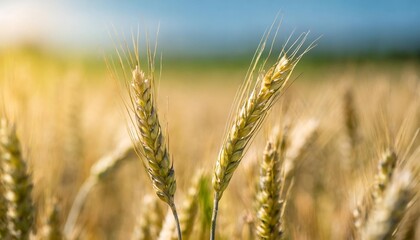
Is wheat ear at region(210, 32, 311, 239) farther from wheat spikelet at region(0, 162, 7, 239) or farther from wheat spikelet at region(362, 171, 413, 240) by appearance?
wheat spikelet at region(0, 162, 7, 239)

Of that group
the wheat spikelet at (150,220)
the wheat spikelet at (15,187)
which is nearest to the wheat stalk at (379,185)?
the wheat spikelet at (150,220)

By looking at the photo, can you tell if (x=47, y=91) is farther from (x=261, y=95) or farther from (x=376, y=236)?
(x=376, y=236)

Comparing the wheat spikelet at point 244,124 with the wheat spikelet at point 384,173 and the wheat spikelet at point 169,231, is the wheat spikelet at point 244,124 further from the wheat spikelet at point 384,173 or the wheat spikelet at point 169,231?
the wheat spikelet at point 384,173

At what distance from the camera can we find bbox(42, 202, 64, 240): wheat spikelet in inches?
62.9

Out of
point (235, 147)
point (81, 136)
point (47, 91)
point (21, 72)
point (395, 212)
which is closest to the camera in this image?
point (395, 212)

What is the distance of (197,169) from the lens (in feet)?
5.07

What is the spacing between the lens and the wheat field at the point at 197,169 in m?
1.12

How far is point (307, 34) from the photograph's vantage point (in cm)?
113

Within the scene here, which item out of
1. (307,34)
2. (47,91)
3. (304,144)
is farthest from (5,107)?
(47,91)

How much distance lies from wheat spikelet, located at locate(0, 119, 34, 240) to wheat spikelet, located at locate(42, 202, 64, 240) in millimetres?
207

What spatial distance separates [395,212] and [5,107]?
48.0 inches

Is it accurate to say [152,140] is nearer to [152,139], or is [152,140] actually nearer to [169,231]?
[152,139]

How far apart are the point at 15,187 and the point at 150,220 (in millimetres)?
485

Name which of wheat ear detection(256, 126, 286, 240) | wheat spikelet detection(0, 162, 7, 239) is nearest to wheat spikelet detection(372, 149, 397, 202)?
wheat ear detection(256, 126, 286, 240)
